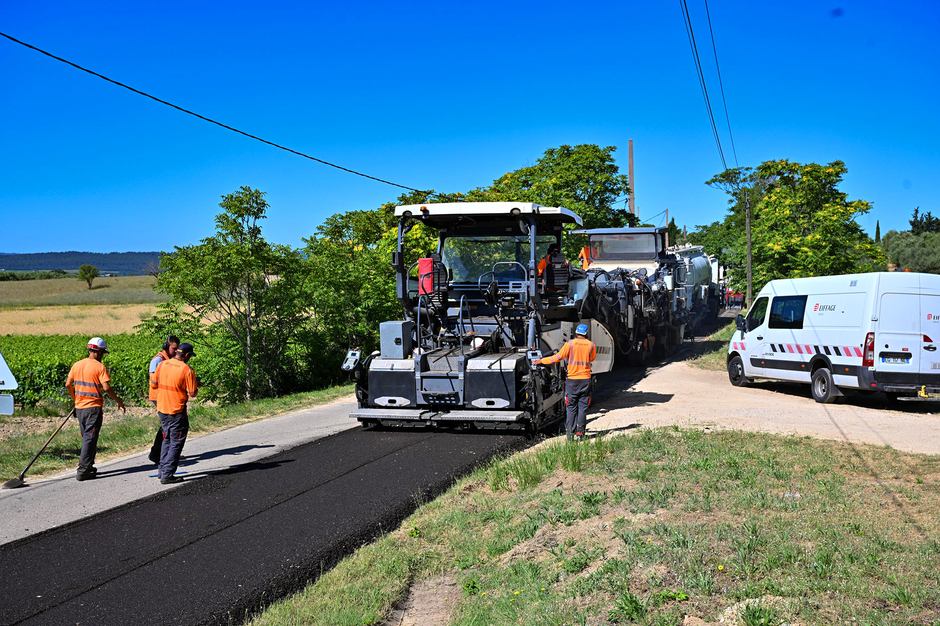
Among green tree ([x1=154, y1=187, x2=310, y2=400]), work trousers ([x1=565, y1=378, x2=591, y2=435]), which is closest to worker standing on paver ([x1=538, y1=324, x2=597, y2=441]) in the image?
work trousers ([x1=565, y1=378, x2=591, y2=435])

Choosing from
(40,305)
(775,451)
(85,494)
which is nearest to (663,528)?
(775,451)

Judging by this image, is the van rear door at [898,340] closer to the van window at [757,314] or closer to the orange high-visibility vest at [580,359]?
the van window at [757,314]

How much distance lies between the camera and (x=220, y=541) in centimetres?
615

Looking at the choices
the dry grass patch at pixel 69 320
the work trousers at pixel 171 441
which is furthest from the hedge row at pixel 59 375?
the dry grass patch at pixel 69 320

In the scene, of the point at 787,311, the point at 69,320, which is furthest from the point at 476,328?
the point at 69,320

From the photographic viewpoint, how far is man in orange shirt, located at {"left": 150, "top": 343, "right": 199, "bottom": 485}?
824 cm

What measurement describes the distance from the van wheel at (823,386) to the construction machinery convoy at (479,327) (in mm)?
4011

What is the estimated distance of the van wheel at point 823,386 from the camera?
1328 centimetres

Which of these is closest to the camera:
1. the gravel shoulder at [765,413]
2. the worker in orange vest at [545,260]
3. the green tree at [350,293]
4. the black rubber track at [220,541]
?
the black rubber track at [220,541]

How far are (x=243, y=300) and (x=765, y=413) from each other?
11993 millimetres

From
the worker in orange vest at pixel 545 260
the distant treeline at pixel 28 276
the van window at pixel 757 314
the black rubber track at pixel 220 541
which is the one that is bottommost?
the black rubber track at pixel 220 541

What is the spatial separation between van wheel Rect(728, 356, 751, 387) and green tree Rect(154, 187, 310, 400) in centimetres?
1036

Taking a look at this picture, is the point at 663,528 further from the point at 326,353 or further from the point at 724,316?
the point at 724,316

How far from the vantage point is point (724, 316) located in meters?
39.3
